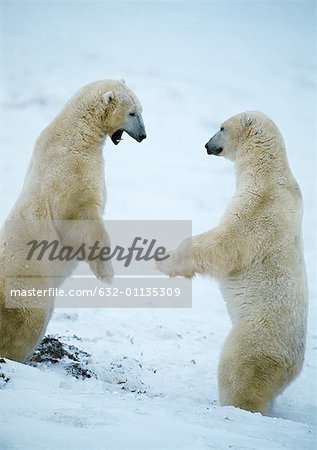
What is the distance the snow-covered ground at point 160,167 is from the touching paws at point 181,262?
2.87 feet

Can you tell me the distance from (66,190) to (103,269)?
59cm

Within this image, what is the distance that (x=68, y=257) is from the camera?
4410 millimetres

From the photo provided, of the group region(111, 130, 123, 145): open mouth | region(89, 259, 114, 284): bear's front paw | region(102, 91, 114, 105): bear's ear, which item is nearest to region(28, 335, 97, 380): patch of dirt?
region(89, 259, 114, 284): bear's front paw

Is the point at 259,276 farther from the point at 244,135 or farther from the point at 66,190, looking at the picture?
the point at 66,190

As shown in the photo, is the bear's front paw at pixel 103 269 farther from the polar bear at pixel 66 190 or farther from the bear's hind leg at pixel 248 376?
the bear's hind leg at pixel 248 376

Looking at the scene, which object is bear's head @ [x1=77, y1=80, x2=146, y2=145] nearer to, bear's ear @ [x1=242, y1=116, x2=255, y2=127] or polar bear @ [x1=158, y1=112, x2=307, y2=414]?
bear's ear @ [x1=242, y1=116, x2=255, y2=127]

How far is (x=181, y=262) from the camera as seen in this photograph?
4520 mm

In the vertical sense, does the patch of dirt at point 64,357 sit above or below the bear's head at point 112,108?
below

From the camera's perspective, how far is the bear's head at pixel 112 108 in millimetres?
4617

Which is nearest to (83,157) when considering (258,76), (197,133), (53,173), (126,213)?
(53,173)

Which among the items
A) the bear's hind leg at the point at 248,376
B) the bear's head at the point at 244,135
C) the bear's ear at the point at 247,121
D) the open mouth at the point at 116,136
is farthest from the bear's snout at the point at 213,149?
the bear's hind leg at the point at 248,376

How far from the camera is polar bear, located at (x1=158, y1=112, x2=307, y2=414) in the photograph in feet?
13.7

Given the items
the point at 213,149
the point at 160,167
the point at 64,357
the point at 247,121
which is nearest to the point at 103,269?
the point at 64,357

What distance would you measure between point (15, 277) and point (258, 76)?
13.0 m
